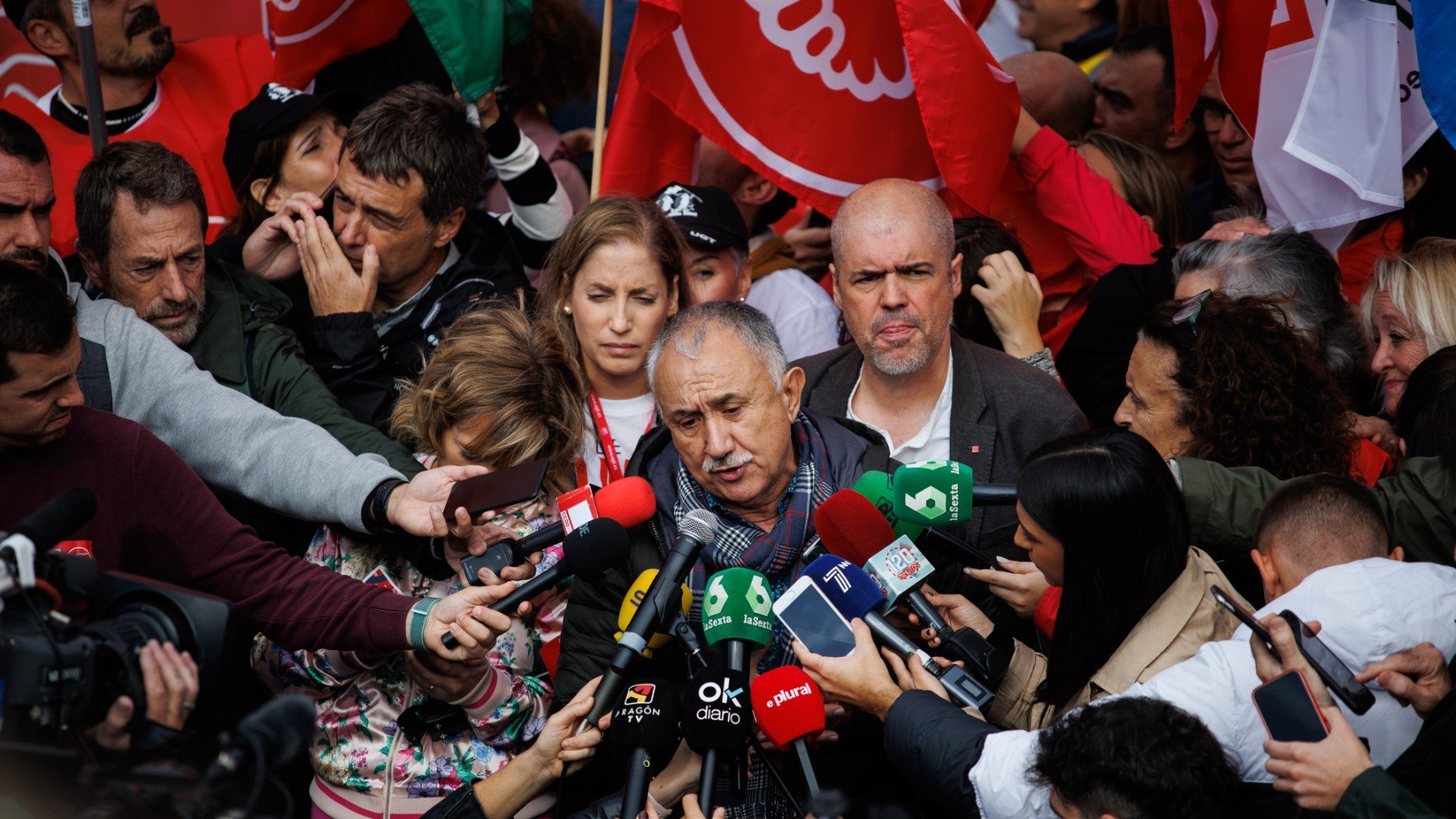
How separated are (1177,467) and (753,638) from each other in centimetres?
141

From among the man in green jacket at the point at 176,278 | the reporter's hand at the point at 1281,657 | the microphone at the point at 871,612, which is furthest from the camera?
the man in green jacket at the point at 176,278

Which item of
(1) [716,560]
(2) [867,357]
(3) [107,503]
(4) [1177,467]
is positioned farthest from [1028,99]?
(3) [107,503]

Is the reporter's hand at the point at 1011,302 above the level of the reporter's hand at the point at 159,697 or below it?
below

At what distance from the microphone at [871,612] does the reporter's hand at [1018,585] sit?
1.33 ft

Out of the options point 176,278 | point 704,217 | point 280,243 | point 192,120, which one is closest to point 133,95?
point 192,120

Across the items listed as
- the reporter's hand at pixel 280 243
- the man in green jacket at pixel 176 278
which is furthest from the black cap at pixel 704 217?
the man in green jacket at pixel 176 278

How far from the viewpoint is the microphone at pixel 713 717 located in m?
3.08

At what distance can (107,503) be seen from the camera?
11.1 ft

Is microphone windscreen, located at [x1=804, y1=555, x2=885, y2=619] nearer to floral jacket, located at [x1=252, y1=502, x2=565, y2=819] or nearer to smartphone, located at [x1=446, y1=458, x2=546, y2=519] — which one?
smartphone, located at [x1=446, y1=458, x2=546, y2=519]

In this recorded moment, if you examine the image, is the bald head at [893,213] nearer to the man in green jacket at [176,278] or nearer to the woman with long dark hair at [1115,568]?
the woman with long dark hair at [1115,568]

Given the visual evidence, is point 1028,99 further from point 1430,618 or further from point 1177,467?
point 1430,618

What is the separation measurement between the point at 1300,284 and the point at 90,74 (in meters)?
4.43

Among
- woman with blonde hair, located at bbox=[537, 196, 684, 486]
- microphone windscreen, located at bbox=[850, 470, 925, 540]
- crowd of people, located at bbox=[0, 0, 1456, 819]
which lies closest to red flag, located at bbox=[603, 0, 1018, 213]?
crowd of people, located at bbox=[0, 0, 1456, 819]

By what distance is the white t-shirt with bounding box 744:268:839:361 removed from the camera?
560 centimetres
